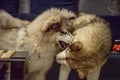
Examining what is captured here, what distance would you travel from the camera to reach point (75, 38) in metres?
1.80

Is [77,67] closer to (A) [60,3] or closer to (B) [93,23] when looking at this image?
(B) [93,23]

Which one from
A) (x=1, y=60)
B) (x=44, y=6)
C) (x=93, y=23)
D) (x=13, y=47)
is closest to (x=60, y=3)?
(x=44, y=6)

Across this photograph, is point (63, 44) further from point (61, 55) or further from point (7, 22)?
point (7, 22)

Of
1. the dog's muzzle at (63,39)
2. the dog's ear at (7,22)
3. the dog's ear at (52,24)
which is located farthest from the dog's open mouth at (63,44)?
the dog's ear at (7,22)

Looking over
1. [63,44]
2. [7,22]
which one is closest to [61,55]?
[63,44]

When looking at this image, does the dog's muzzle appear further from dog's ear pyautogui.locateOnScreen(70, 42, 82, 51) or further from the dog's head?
dog's ear pyautogui.locateOnScreen(70, 42, 82, 51)

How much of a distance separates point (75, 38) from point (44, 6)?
1066mm

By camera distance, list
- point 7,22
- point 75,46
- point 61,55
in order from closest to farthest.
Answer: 1. point 75,46
2. point 61,55
3. point 7,22

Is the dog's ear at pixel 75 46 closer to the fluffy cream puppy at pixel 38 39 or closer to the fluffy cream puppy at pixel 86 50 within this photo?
the fluffy cream puppy at pixel 86 50

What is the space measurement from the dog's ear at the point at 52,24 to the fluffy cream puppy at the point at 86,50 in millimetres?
134

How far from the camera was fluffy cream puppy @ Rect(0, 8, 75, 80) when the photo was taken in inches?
72.8

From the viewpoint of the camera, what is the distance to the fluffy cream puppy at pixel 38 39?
6.07 ft

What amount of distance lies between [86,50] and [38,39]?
15.0 inches

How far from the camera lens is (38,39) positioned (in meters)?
1.90
